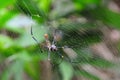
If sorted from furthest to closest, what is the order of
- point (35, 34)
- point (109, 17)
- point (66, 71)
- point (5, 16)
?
point (109, 17)
point (5, 16)
point (66, 71)
point (35, 34)

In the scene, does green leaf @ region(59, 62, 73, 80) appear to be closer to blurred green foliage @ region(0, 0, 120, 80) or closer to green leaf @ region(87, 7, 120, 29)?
blurred green foliage @ region(0, 0, 120, 80)

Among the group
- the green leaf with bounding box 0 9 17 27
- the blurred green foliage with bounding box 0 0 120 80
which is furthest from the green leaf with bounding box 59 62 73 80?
the green leaf with bounding box 0 9 17 27

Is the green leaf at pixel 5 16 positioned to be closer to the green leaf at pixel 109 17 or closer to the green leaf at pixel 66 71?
the green leaf at pixel 66 71

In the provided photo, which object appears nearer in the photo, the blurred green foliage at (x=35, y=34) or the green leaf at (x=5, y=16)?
the blurred green foliage at (x=35, y=34)

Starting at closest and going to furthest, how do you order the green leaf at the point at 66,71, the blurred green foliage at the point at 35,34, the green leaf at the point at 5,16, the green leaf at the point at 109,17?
the blurred green foliage at the point at 35,34 < the green leaf at the point at 66,71 < the green leaf at the point at 5,16 < the green leaf at the point at 109,17

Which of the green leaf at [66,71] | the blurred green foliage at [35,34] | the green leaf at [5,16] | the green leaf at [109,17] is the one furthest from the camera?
the green leaf at [109,17]

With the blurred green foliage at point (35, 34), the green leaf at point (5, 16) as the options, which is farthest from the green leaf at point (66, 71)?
the green leaf at point (5, 16)

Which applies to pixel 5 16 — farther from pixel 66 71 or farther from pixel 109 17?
pixel 109 17

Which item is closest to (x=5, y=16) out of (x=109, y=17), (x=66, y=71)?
(x=66, y=71)

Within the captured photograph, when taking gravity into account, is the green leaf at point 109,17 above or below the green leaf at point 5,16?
below

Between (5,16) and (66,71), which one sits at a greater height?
(5,16)

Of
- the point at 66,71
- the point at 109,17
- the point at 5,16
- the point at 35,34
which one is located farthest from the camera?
the point at 109,17

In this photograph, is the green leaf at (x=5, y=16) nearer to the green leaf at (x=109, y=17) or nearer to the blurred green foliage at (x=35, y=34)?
the blurred green foliage at (x=35, y=34)
